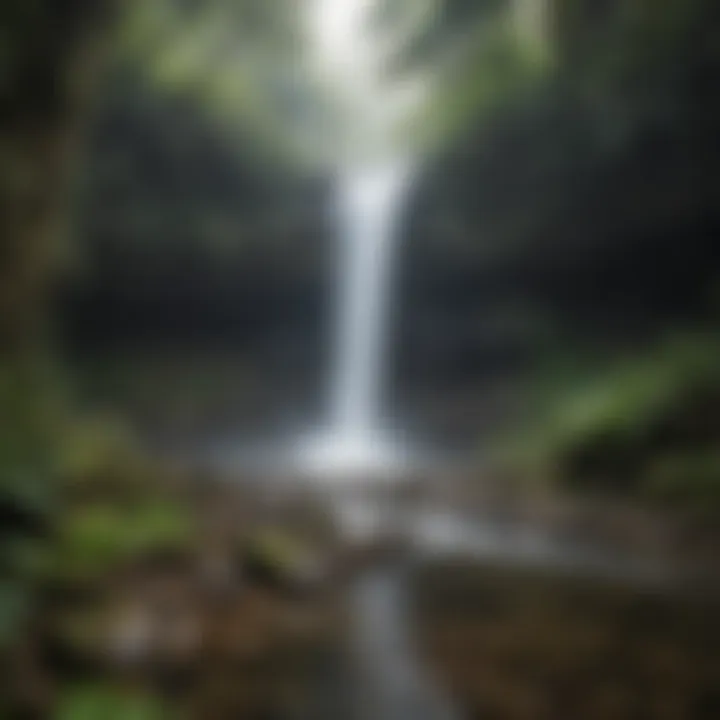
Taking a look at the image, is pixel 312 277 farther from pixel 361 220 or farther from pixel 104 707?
pixel 104 707

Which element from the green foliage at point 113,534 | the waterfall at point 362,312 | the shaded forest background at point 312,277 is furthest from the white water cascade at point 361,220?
the green foliage at point 113,534

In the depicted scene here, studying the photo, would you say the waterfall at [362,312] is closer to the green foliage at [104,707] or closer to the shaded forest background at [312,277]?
the shaded forest background at [312,277]

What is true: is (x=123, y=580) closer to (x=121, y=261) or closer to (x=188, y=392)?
(x=188, y=392)

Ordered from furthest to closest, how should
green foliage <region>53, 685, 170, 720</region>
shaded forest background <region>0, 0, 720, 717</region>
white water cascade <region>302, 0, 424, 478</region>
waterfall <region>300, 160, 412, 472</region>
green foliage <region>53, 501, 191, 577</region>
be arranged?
waterfall <region>300, 160, 412, 472</region> → white water cascade <region>302, 0, 424, 478</region> → shaded forest background <region>0, 0, 720, 717</region> → green foliage <region>53, 501, 191, 577</region> → green foliage <region>53, 685, 170, 720</region>

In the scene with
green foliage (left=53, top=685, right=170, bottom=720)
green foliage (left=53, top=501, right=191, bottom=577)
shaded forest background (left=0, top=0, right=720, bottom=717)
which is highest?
shaded forest background (left=0, top=0, right=720, bottom=717)

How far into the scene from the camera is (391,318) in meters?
7.14

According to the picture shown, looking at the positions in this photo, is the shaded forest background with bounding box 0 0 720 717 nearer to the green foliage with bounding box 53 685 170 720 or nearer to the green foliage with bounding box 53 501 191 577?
the green foliage with bounding box 53 501 191 577

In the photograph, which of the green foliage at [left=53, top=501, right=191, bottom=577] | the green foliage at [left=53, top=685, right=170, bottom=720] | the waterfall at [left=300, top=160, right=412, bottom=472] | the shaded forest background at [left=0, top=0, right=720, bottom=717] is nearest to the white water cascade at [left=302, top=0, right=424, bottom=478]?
the waterfall at [left=300, top=160, right=412, bottom=472]

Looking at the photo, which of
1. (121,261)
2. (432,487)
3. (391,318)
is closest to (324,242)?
(391,318)

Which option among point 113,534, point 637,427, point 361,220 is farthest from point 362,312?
point 113,534

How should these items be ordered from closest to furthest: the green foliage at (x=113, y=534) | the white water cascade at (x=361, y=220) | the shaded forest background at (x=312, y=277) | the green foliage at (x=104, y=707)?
the green foliage at (x=104, y=707) < the green foliage at (x=113, y=534) < the shaded forest background at (x=312, y=277) < the white water cascade at (x=361, y=220)

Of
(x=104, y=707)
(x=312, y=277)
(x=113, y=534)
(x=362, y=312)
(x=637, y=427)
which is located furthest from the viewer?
(x=312, y=277)

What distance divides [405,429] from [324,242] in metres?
1.95

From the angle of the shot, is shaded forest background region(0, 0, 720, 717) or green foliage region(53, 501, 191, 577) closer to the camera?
green foliage region(53, 501, 191, 577)
